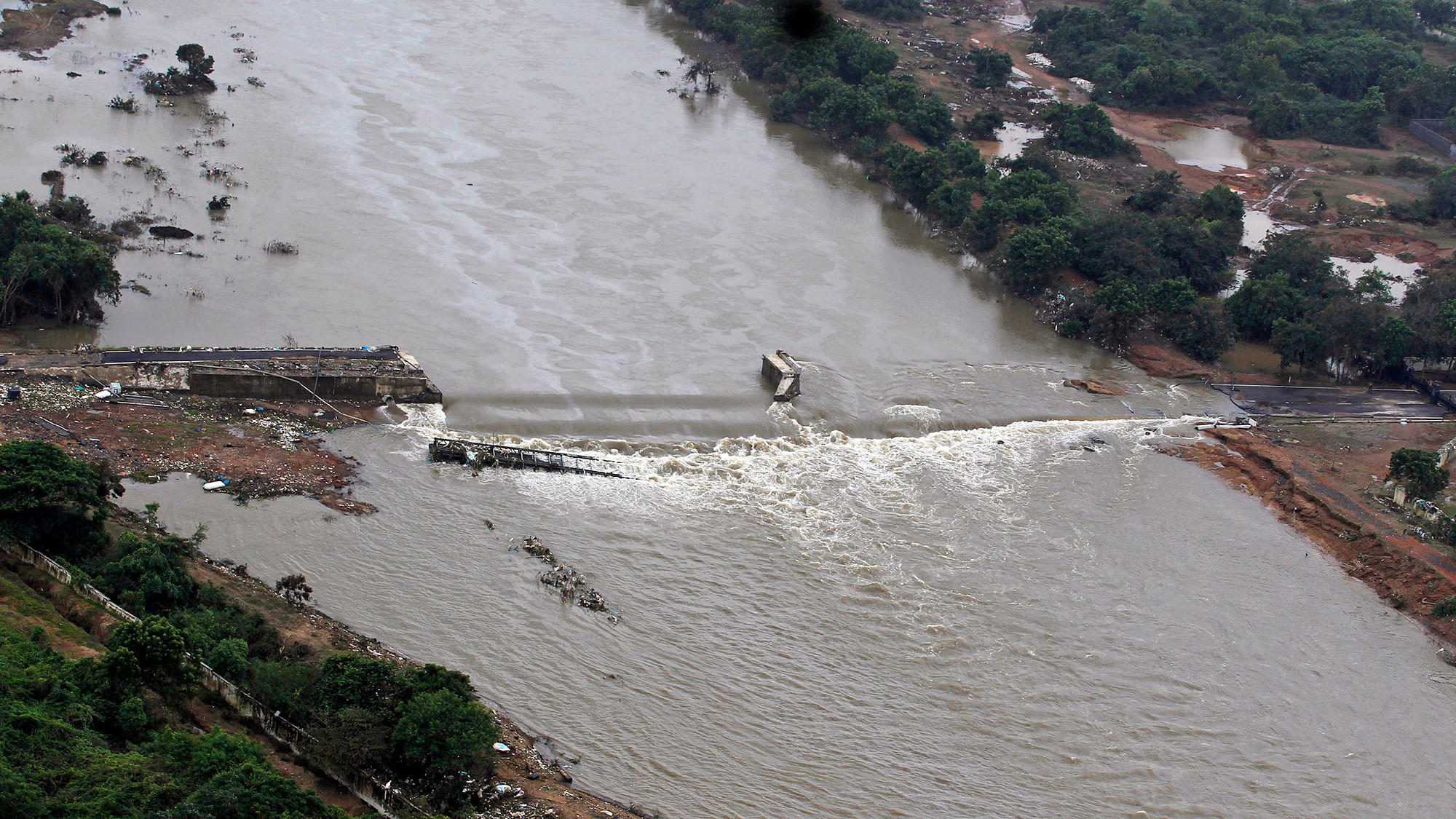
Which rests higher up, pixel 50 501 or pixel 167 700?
pixel 50 501

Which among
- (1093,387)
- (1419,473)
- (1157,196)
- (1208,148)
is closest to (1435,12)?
(1208,148)

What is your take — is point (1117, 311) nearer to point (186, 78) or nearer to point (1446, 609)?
point (1446, 609)

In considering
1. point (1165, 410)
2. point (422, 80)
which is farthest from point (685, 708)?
point (422, 80)

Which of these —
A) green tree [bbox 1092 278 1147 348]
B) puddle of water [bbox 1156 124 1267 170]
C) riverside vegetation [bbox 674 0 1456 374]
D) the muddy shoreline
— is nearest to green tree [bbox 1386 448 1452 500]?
the muddy shoreline

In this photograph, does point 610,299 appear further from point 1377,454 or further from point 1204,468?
point 1377,454

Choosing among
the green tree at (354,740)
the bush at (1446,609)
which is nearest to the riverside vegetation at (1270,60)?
the bush at (1446,609)

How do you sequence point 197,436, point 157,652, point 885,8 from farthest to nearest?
point 885,8 < point 197,436 < point 157,652

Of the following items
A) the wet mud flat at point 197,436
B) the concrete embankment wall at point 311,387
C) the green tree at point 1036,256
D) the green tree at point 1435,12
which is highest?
the green tree at point 1435,12

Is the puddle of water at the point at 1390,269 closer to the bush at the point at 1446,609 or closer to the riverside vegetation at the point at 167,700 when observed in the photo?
the bush at the point at 1446,609
